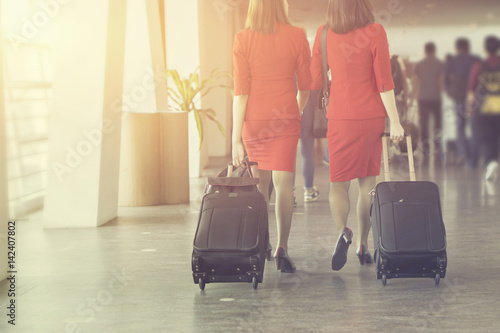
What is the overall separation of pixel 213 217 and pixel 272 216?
2.35 m

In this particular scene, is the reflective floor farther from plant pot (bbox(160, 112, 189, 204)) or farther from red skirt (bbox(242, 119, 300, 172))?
plant pot (bbox(160, 112, 189, 204))

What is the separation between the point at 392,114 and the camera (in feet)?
12.2

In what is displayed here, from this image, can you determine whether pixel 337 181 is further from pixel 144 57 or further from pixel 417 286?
pixel 144 57

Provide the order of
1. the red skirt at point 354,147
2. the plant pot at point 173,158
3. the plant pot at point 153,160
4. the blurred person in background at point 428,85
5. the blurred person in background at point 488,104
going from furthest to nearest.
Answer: the blurred person in background at point 428,85
the blurred person in background at point 488,104
the plant pot at point 173,158
the plant pot at point 153,160
the red skirt at point 354,147

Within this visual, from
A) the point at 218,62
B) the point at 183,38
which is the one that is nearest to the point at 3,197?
the point at 183,38

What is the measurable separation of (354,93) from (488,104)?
911 centimetres

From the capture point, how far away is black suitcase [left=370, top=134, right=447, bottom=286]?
3.48 meters

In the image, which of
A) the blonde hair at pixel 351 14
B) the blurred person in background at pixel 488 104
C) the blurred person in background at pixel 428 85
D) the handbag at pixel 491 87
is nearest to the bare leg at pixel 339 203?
the blonde hair at pixel 351 14

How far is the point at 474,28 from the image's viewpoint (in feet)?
53.1

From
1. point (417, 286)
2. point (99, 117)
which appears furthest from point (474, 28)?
point (417, 286)

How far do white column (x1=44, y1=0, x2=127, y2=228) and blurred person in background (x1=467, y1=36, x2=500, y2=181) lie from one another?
471 cm

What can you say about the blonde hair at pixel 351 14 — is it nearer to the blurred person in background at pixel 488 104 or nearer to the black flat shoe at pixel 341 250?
the black flat shoe at pixel 341 250

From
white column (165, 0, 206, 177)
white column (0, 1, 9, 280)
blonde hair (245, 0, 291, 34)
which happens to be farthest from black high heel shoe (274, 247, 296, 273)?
white column (165, 0, 206, 177)

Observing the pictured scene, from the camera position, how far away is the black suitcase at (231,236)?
11.4 ft
